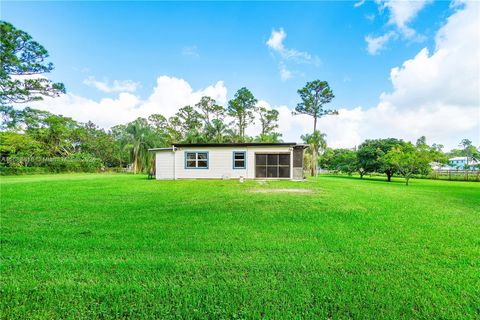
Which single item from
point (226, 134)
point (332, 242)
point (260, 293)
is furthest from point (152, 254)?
point (226, 134)

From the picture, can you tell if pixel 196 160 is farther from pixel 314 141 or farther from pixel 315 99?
pixel 315 99

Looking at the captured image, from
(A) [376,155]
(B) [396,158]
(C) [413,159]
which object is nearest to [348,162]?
(A) [376,155]

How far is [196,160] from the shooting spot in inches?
550

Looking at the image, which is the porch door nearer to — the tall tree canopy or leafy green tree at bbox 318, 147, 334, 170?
the tall tree canopy

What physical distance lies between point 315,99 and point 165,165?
25442 millimetres

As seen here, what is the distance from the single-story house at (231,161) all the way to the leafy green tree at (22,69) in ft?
57.2

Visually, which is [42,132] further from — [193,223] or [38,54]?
[193,223]

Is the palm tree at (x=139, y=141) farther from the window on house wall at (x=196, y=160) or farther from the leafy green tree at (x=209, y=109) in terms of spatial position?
the window on house wall at (x=196, y=160)

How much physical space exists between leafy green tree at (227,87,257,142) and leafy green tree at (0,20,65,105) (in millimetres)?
20721

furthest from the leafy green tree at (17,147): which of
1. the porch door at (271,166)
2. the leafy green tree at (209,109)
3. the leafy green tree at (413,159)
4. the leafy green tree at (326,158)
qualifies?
the leafy green tree at (326,158)

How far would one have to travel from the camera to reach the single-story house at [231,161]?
543 inches

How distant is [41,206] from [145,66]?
1624 centimetres

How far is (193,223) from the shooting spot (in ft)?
14.0

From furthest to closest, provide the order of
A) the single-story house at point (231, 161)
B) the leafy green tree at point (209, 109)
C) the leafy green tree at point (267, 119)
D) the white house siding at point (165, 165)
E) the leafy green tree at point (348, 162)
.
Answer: the leafy green tree at point (209, 109) < the leafy green tree at point (267, 119) < the leafy green tree at point (348, 162) < the white house siding at point (165, 165) < the single-story house at point (231, 161)
